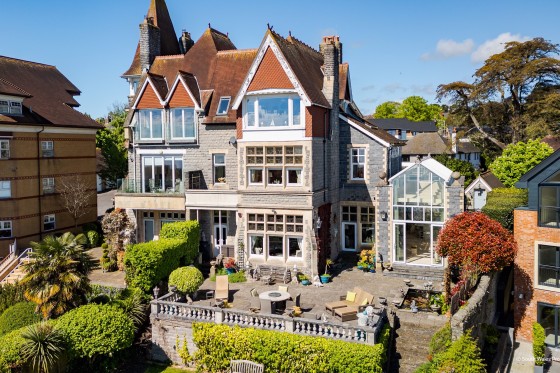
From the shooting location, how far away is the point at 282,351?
17.6 metres

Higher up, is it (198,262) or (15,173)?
(15,173)

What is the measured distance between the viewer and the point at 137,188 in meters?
29.8

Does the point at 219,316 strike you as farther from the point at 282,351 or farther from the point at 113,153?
the point at 113,153

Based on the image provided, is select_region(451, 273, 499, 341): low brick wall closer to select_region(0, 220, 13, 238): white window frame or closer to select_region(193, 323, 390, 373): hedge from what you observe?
select_region(193, 323, 390, 373): hedge

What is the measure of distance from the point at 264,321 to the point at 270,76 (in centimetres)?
1330

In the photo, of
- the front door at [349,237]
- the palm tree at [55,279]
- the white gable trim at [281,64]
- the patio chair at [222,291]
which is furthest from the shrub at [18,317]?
the front door at [349,237]

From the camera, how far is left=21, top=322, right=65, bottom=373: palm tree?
16.3 metres

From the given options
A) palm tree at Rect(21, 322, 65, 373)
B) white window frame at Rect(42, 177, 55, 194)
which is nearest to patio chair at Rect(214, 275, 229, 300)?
palm tree at Rect(21, 322, 65, 373)

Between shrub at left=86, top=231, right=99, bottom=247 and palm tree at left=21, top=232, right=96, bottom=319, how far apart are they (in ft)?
44.2

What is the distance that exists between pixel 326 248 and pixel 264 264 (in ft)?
13.0

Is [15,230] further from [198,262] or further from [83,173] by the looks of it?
[198,262]

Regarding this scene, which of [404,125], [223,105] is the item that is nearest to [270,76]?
[223,105]

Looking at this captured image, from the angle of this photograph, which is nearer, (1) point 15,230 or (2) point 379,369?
(2) point 379,369

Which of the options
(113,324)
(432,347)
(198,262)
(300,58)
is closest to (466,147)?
(300,58)
